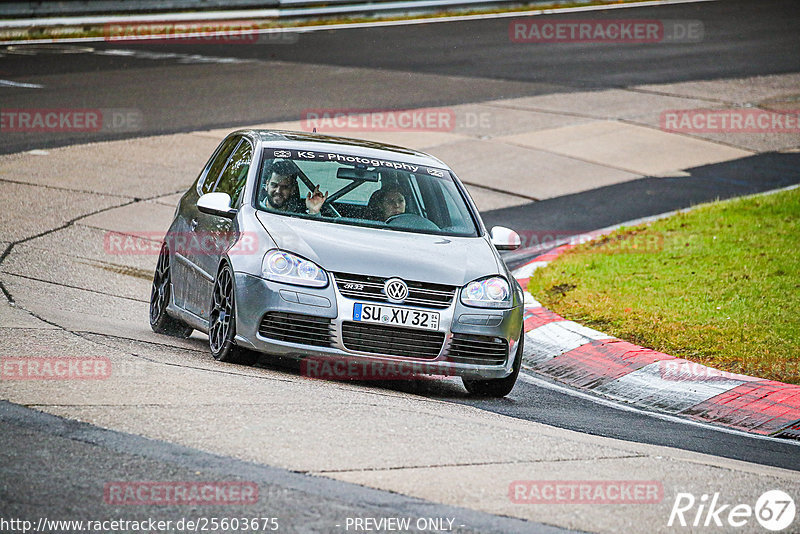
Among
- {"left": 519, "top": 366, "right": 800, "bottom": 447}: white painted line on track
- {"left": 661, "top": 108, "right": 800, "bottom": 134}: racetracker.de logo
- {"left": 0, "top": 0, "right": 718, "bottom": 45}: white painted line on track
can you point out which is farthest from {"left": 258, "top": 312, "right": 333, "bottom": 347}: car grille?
{"left": 0, "top": 0, "right": 718, "bottom": 45}: white painted line on track

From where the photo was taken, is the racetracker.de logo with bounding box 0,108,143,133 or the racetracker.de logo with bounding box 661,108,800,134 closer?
the racetracker.de logo with bounding box 0,108,143,133

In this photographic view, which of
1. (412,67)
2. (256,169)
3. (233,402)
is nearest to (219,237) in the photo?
(256,169)

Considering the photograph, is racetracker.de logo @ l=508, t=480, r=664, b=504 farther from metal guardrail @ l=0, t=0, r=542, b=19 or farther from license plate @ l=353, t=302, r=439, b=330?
metal guardrail @ l=0, t=0, r=542, b=19

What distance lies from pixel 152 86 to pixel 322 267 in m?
14.3

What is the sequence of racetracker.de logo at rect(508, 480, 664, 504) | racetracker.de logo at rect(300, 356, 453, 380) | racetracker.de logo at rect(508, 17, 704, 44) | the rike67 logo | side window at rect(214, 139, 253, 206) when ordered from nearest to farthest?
the rike67 logo, racetracker.de logo at rect(508, 480, 664, 504), racetracker.de logo at rect(300, 356, 453, 380), side window at rect(214, 139, 253, 206), racetracker.de logo at rect(508, 17, 704, 44)

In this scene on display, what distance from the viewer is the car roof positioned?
884cm

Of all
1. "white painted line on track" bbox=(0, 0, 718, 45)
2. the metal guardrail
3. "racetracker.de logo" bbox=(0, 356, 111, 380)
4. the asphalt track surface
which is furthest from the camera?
"white painted line on track" bbox=(0, 0, 718, 45)

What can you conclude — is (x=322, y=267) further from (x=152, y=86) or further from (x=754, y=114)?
(x=754, y=114)

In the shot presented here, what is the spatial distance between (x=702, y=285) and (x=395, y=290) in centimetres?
470

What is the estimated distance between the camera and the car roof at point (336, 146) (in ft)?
29.0

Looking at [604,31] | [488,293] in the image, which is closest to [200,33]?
[604,31]

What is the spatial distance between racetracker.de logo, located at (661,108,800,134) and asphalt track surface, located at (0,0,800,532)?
1.89m

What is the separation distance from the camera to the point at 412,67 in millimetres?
24578

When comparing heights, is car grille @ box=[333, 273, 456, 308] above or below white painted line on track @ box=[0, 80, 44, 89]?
below
